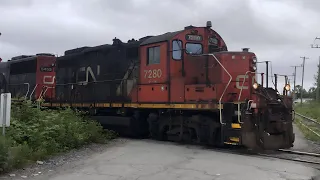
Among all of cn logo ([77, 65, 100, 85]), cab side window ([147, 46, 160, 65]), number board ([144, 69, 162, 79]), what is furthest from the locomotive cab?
cn logo ([77, 65, 100, 85])

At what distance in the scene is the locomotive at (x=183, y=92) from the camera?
1016 cm

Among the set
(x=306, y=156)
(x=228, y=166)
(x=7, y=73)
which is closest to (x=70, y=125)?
(x=228, y=166)

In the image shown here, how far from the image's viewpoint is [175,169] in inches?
311

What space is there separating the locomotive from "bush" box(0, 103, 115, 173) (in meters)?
1.61

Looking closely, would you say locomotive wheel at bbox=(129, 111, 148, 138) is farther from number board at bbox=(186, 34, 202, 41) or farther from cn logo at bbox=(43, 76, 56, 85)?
cn logo at bbox=(43, 76, 56, 85)

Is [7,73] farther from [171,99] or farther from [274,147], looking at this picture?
[274,147]

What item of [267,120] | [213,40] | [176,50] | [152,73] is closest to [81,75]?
[152,73]

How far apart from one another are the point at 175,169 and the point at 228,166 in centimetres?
120

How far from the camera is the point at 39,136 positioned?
9.55 m

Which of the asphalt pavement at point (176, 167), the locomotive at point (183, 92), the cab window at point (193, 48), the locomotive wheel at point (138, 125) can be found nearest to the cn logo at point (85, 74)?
the locomotive at point (183, 92)

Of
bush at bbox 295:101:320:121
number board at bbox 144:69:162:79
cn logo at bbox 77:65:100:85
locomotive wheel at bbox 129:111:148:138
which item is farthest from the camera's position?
bush at bbox 295:101:320:121

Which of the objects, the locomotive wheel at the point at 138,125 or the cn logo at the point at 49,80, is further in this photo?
the cn logo at the point at 49,80

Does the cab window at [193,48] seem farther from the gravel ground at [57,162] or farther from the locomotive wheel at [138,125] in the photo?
the gravel ground at [57,162]

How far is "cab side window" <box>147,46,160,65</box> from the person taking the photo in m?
12.1
